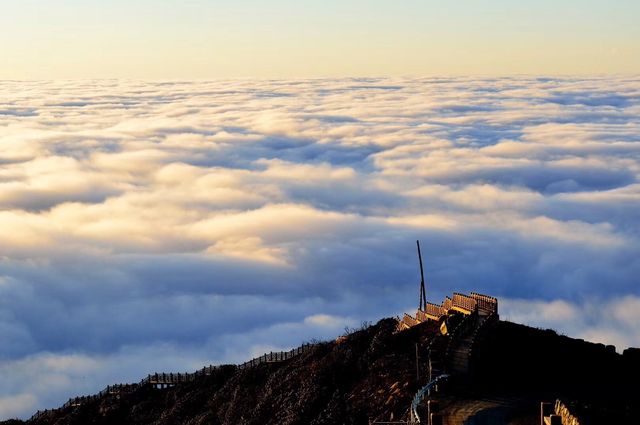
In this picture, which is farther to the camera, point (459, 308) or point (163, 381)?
point (163, 381)

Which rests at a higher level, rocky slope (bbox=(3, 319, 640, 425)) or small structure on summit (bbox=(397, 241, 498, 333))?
small structure on summit (bbox=(397, 241, 498, 333))

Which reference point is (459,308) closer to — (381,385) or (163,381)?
(381,385)

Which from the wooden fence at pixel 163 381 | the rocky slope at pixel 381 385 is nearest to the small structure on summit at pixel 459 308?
the rocky slope at pixel 381 385

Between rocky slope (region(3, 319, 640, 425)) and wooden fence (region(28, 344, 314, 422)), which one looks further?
wooden fence (region(28, 344, 314, 422))

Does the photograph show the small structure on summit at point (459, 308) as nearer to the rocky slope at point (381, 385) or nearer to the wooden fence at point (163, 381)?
the rocky slope at point (381, 385)

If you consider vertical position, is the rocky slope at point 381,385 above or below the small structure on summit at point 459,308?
below

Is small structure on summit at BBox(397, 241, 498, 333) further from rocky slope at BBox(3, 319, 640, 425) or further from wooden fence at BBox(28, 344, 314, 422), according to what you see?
wooden fence at BBox(28, 344, 314, 422)

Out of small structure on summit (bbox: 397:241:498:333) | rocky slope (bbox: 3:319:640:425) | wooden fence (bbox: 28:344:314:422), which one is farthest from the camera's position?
wooden fence (bbox: 28:344:314:422)

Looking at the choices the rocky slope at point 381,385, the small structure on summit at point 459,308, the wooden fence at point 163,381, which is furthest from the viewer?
the wooden fence at point 163,381

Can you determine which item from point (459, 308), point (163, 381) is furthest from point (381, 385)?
point (163, 381)

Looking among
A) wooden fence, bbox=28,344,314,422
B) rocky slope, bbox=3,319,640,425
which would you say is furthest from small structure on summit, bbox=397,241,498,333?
wooden fence, bbox=28,344,314,422

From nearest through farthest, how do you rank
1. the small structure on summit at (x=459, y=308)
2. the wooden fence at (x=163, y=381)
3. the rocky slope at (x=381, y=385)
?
the rocky slope at (x=381, y=385)
the small structure on summit at (x=459, y=308)
the wooden fence at (x=163, y=381)

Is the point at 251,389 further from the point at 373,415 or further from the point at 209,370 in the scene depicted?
the point at 373,415

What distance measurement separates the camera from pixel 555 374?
141 feet
